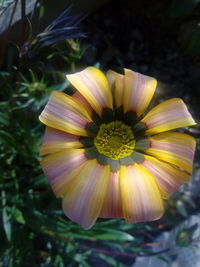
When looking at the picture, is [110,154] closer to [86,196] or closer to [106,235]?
[86,196]

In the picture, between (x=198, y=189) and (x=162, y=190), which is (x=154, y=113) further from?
(x=198, y=189)

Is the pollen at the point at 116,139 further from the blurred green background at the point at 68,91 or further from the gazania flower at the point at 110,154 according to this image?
the blurred green background at the point at 68,91

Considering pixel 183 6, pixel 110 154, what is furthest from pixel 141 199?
pixel 183 6

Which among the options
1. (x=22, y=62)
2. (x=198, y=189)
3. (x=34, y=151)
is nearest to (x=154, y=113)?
(x=22, y=62)

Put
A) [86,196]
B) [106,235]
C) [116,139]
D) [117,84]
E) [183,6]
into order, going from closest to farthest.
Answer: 1. [86,196]
2. [117,84]
3. [116,139]
4. [106,235]
5. [183,6]

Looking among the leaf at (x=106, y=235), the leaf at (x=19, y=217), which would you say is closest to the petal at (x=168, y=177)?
the leaf at (x=106, y=235)

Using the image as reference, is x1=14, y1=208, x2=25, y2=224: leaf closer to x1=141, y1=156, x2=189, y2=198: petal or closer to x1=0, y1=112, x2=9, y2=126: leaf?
x1=0, y1=112, x2=9, y2=126: leaf
